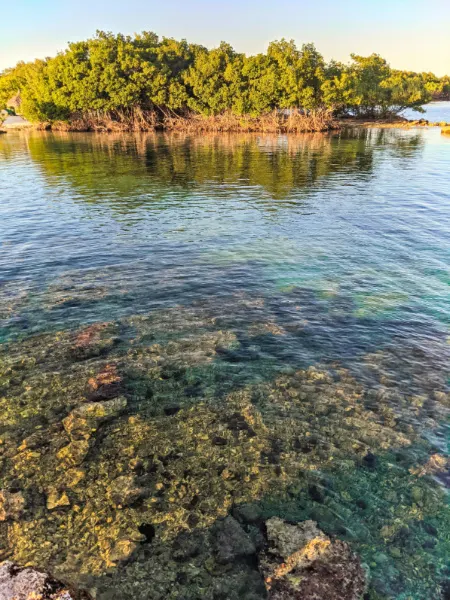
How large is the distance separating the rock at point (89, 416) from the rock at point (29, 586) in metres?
2.97

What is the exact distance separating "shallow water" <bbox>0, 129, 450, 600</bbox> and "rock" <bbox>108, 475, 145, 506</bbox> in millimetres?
50

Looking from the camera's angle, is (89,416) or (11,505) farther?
(89,416)

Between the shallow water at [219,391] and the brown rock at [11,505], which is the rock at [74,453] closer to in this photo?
the shallow water at [219,391]

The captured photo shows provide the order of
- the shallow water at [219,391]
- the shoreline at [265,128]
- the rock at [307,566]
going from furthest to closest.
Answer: the shoreline at [265,128] < the shallow water at [219,391] < the rock at [307,566]

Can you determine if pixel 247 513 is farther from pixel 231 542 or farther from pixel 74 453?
pixel 74 453

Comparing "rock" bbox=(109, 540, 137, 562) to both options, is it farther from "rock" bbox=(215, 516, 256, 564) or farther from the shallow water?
"rock" bbox=(215, 516, 256, 564)

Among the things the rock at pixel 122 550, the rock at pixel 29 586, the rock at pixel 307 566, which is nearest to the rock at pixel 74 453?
the rock at pixel 122 550

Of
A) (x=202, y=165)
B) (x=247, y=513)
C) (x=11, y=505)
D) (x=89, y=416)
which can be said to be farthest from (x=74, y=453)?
(x=202, y=165)

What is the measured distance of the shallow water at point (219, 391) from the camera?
21.1 feet

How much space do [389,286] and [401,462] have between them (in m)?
9.59

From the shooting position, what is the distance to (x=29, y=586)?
17.9 feet

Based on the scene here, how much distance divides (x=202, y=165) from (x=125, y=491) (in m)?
44.8

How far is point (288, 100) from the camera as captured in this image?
81.2 meters

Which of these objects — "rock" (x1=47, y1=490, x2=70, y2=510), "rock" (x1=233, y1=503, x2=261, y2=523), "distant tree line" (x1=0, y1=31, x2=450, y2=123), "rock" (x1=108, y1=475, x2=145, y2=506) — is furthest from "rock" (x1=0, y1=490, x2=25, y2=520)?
"distant tree line" (x1=0, y1=31, x2=450, y2=123)
